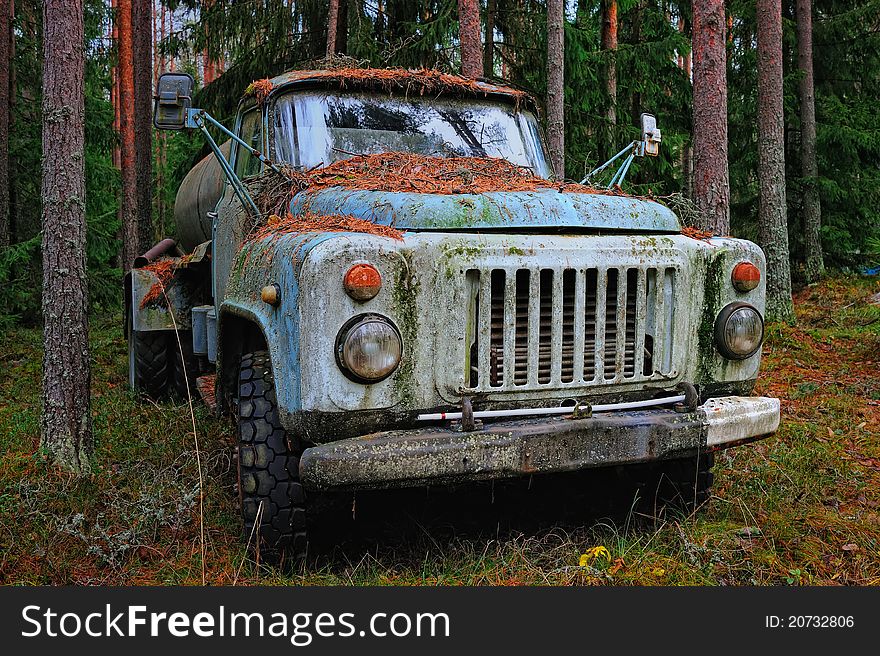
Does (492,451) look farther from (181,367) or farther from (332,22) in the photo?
(332,22)

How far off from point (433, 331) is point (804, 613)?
180 cm

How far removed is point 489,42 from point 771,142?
4.50m

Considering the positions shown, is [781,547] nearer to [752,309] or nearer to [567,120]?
[752,309]

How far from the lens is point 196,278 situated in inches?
277

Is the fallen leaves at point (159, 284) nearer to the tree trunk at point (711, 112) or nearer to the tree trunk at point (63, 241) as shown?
the tree trunk at point (63, 241)

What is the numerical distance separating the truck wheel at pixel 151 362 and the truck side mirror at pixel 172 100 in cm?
348

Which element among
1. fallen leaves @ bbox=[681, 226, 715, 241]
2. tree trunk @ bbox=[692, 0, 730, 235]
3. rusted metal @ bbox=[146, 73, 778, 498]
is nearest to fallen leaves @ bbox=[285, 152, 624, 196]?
rusted metal @ bbox=[146, 73, 778, 498]

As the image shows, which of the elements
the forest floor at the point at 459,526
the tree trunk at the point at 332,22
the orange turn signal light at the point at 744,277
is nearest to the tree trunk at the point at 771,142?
the forest floor at the point at 459,526

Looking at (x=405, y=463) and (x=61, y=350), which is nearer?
(x=405, y=463)

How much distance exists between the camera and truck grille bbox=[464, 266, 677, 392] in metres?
3.41

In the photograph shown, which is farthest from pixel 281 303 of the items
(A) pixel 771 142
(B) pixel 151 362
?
(A) pixel 771 142

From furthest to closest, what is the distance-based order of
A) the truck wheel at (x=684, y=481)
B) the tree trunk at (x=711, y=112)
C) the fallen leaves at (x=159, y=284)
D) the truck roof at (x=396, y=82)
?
the tree trunk at (x=711, y=112), the fallen leaves at (x=159, y=284), the truck roof at (x=396, y=82), the truck wheel at (x=684, y=481)

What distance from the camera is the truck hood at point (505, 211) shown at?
3574mm

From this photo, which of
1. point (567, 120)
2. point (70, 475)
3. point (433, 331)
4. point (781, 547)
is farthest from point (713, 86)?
point (70, 475)
